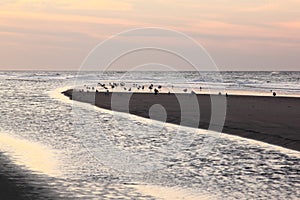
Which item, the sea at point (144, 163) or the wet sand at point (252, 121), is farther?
the wet sand at point (252, 121)

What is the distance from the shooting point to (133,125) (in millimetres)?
28203

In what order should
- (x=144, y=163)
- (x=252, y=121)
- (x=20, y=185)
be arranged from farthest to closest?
(x=252, y=121), (x=144, y=163), (x=20, y=185)

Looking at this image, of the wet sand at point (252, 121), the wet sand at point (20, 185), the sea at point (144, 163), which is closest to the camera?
the wet sand at point (20, 185)

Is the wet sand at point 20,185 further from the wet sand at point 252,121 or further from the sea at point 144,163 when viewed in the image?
the wet sand at point 252,121

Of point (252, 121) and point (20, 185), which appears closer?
point (20, 185)

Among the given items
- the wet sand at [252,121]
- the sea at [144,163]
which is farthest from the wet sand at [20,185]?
the wet sand at [252,121]

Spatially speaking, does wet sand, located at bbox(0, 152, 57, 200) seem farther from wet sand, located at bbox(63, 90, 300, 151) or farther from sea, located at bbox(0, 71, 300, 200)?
wet sand, located at bbox(63, 90, 300, 151)

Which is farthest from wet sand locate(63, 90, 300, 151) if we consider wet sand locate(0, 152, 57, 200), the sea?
wet sand locate(0, 152, 57, 200)

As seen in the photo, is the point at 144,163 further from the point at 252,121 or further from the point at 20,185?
the point at 252,121

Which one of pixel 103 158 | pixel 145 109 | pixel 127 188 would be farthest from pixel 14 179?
pixel 145 109

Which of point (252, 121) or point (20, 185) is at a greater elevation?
point (252, 121)

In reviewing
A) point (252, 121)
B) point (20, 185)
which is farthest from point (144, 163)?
point (252, 121)

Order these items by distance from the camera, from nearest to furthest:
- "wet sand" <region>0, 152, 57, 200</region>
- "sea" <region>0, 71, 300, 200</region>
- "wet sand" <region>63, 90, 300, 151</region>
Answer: "wet sand" <region>0, 152, 57, 200</region>, "sea" <region>0, 71, 300, 200</region>, "wet sand" <region>63, 90, 300, 151</region>

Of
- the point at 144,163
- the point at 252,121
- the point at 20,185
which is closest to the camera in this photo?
the point at 20,185
